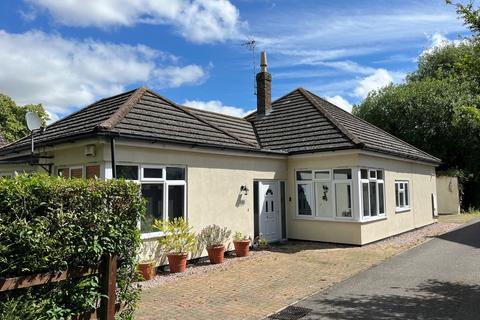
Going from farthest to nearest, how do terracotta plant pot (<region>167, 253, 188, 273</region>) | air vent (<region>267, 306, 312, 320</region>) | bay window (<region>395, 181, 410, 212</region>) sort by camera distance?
bay window (<region>395, 181, 410, 212</region>) < terracotta plant pot (<region>167, 253, 188, 273</region>) < air vent (<region>267, 306, 312, 320</region>)

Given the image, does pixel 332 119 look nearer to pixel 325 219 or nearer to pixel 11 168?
pixel 325 219

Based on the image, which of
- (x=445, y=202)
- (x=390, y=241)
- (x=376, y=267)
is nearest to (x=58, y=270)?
(x=376, y=267)

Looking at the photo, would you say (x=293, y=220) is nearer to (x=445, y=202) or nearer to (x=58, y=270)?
(x=58, y=270)

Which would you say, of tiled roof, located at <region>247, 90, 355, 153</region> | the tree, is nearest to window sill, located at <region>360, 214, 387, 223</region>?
tiled roof, located at <region>247, 90, 355, 153</region>

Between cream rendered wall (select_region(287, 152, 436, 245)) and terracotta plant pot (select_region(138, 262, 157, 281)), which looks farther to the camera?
cream rendered wall (select_region(287, 152, 436, 245))

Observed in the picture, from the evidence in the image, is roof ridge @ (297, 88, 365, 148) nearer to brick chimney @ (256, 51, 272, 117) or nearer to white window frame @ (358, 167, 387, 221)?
white window frame @ (358, 167, 387, 221)

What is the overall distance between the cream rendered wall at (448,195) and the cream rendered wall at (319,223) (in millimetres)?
16142

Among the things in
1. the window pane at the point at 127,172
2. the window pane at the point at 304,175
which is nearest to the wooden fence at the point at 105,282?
the window pane at the point at 127,172

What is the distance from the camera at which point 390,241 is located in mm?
15078

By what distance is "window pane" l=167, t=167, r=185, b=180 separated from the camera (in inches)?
438

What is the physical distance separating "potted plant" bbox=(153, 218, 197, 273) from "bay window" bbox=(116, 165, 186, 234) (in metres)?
0.28

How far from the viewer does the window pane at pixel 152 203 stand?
10.5 meters

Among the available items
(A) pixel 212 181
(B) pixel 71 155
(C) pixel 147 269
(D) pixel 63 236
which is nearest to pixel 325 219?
(A) pixel 212 181

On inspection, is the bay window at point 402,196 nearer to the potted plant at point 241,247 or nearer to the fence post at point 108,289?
the potted plant at point 241,247
